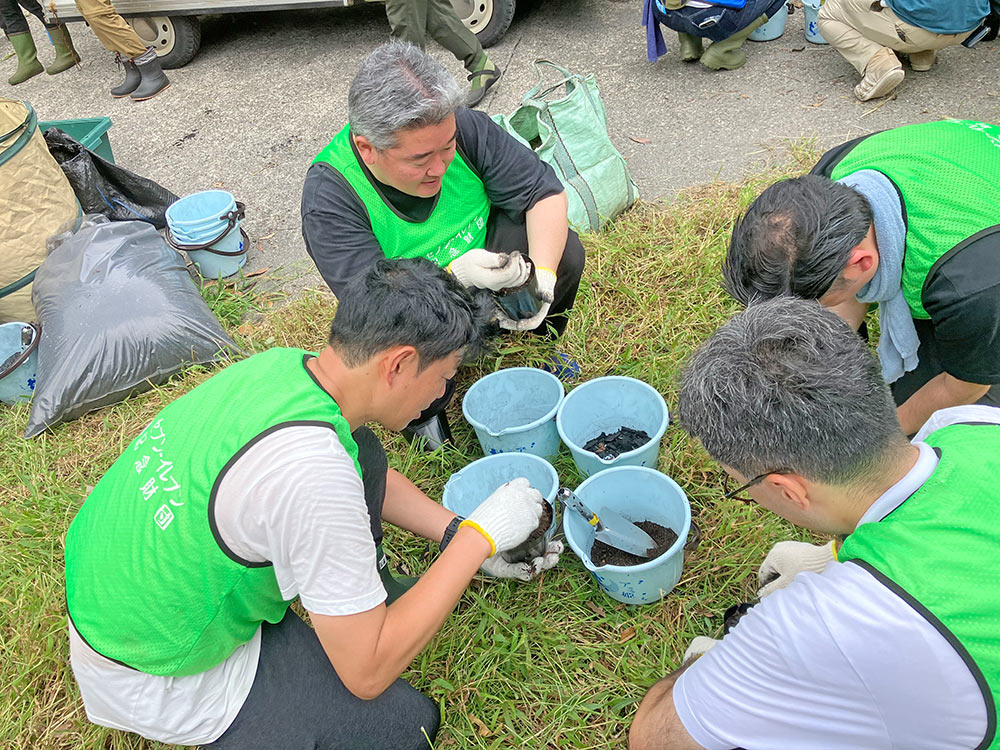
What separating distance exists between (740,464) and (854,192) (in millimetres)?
854

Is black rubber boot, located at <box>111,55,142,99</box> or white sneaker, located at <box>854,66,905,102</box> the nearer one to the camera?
white sneaker, located at <box>854,66,905,102</box>

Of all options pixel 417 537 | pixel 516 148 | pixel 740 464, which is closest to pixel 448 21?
pixel 516 148

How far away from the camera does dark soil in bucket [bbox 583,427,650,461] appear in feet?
7.91

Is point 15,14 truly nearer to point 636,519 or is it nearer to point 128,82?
point 128,82

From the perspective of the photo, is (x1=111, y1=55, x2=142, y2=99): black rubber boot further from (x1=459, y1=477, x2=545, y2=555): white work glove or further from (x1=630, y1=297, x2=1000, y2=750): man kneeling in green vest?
(x1=630, y1=297, x2=1000, y2=750): man kneeling in green vest

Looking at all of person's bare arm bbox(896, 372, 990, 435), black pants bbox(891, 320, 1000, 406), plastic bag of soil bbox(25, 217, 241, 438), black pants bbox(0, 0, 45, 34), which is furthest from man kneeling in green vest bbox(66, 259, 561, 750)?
black pants bbox(0, 0, 45, 34)

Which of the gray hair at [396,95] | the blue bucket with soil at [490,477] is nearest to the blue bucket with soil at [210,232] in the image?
the gray hair at [396,95]

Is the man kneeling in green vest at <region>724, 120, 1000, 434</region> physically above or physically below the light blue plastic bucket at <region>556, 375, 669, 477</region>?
above

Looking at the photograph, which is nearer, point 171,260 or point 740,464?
point 740,464

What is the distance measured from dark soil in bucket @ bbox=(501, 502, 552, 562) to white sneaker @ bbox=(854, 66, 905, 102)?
3.15 m

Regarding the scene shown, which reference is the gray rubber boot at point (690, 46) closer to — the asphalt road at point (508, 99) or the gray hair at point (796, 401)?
the asphalt road at point (508, 99)

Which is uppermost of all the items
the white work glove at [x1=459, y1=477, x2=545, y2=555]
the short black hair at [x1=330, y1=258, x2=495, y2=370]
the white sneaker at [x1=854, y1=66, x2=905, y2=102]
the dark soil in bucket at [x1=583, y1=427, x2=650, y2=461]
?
the short black hair at [x1=330, y1=258, x2=495, y2=370]

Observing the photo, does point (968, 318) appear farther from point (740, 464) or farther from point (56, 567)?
point (56, 567)

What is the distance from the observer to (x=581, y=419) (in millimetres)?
2502
